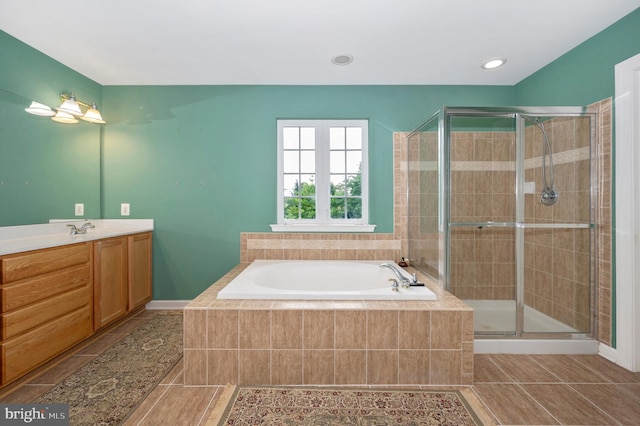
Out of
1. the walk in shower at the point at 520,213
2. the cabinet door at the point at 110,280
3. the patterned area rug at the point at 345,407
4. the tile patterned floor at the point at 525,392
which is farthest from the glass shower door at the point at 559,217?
the cabinet door at the point at 110,280

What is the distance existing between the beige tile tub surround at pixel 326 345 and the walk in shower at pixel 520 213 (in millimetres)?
559

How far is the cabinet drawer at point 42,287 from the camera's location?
64.2 inches

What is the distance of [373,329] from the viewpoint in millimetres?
1705

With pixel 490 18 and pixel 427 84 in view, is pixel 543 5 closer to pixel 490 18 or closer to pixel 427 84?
pixel 490 18

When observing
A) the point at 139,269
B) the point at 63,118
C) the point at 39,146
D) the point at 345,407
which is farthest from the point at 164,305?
the point at 345,407

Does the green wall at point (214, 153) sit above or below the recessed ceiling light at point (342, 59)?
below

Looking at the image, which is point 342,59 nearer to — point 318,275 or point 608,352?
point 318,275

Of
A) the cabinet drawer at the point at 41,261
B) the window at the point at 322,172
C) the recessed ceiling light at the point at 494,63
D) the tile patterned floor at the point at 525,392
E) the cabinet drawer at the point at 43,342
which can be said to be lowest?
the tile patterned floor at the point at 525,392

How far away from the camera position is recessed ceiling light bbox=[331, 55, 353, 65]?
2365mm

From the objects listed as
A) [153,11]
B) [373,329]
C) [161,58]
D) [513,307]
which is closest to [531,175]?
[513,307]

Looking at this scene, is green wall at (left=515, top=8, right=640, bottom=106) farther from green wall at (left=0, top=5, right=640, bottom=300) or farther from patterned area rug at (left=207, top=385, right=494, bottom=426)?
patterned area rug at (left=207, top=385, right=494, bottom=426)

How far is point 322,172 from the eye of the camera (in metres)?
2.97

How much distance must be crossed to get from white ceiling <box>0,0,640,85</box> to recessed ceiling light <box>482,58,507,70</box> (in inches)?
2.6

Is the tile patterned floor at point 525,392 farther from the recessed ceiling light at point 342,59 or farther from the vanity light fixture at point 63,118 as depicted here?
the recessed ceiling light at point 342,59
